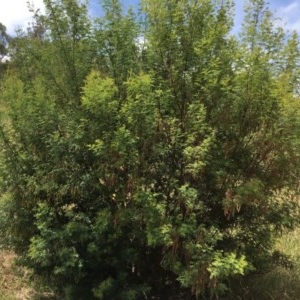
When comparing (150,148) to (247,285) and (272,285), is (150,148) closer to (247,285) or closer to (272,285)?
(247,285)

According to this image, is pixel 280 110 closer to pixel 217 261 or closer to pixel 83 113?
pixel 217 261

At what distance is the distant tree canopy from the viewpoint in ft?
14.3

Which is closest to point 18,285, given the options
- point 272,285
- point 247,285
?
point 247,285

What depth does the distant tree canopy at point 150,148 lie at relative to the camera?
14.3ft

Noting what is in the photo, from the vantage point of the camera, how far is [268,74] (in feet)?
14.3

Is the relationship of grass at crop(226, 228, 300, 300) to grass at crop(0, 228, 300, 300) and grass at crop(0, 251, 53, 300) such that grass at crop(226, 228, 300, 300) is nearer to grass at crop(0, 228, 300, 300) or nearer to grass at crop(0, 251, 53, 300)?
grass at crop(0, 228, 300, 300)

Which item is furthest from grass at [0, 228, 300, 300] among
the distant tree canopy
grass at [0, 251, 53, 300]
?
the distant tree canopy

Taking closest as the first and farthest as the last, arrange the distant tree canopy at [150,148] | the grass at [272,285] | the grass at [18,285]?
the distant tree canopy at [150,148] → the grass at [272,285] → the grass at [18,285]

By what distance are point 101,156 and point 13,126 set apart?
1.02 m

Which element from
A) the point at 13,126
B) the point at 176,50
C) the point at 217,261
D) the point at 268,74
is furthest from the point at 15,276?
the point at 268,74

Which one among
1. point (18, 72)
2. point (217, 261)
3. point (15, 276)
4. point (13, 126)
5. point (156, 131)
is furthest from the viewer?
point (15, 276)

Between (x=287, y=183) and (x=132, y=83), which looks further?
(x=287, y=183)

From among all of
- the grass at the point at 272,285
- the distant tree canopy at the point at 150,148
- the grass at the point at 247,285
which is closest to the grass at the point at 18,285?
the grass at the point at 247,285

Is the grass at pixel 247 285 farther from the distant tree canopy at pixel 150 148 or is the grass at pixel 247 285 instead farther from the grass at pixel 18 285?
the distant tree canopy at pixel 150 148
